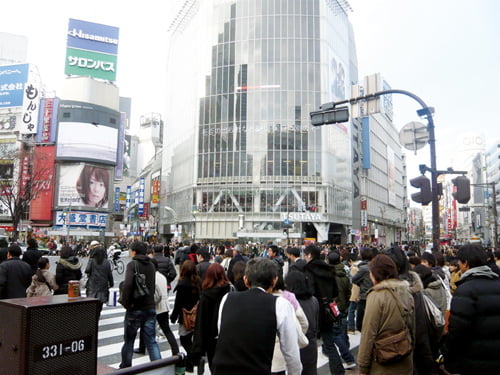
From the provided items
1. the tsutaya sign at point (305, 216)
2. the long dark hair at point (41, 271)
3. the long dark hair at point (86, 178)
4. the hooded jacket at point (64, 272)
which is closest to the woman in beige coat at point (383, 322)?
the long dark hair at point (41, 271)

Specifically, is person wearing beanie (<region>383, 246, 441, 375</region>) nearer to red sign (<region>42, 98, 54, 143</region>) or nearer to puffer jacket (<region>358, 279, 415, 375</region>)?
puffer jacket (<region>358, 279, 415, 375</region>)

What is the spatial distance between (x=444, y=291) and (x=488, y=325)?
8.48 ft

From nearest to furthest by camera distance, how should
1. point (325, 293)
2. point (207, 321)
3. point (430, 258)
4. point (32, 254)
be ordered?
point (207, 321) → point (325, 293) → point (430, 258) → point (32, 254)

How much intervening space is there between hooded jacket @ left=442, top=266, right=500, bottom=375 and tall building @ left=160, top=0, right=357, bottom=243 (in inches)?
1807

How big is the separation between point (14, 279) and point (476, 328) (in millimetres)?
6536

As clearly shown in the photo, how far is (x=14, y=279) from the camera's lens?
6.43 meters

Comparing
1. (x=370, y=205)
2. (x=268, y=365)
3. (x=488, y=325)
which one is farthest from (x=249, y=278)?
(x=370, y=205)

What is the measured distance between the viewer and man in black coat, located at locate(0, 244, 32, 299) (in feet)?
20.8

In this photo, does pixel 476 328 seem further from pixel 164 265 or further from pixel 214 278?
pixel 164 265

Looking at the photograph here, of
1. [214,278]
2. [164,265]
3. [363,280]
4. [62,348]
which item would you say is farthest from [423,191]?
[62,348]

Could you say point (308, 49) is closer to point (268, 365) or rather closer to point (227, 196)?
point (227, 196)

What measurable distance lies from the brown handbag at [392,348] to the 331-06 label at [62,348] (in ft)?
7.52

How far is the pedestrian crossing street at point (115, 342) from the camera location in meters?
6.56

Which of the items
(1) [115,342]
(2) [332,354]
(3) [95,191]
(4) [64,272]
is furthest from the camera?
(3) [95,191]
